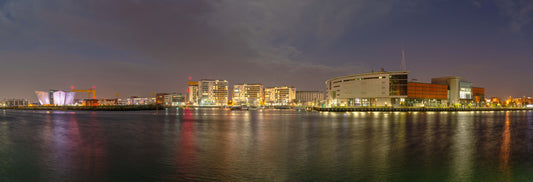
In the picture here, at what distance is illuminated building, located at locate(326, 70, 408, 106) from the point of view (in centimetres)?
12744

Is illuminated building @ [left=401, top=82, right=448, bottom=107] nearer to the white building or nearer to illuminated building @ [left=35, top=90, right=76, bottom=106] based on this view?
the white building

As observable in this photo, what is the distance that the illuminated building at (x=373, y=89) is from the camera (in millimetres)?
127438

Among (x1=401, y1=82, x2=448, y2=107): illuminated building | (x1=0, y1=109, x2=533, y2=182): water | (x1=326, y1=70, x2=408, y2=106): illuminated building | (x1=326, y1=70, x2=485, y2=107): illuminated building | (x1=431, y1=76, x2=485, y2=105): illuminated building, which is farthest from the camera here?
(x1=431, y1=76, x2=485, y2=105): illuminated building

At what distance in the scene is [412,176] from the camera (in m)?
12.6

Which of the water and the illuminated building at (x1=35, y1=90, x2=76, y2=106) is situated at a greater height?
the illuminated building at (x1=35, y1=90, x2=76, y2=106)

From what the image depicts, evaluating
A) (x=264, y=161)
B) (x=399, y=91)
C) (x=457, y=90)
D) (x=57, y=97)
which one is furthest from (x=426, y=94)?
(x=57, y=97)

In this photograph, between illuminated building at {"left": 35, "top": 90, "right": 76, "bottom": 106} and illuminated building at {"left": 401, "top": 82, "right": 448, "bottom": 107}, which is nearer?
illuminated building at {"left": 401, "top": 82, "right": 448, "bottom": 107}

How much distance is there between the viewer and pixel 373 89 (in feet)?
444

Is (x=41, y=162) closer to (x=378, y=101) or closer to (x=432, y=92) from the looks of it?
(x=378, y=101)

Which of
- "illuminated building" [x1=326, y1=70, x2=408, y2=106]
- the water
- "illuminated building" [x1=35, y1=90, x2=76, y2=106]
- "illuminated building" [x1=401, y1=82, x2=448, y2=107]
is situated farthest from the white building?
"illuminated building" [x1=35, y1=90, x2=76, y2=106]

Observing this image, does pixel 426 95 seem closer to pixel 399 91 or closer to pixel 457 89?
pixel 399 91

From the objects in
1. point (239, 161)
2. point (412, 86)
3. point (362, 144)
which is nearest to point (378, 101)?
point (412, 86)

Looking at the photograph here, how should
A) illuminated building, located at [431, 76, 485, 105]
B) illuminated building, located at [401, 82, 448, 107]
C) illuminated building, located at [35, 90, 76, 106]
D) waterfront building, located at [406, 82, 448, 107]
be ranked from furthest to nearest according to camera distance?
illuminated building, located at [35, 90, 76, 106] → illuminated building, located at [431, 76, 485, 105] → illuminated building, located at [401, 82, 448, 107] → waterfront building, located at [406, 82, 448, 107]

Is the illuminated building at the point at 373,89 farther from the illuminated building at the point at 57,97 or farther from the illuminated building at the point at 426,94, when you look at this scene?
the illuminated building at the point at 57,97
